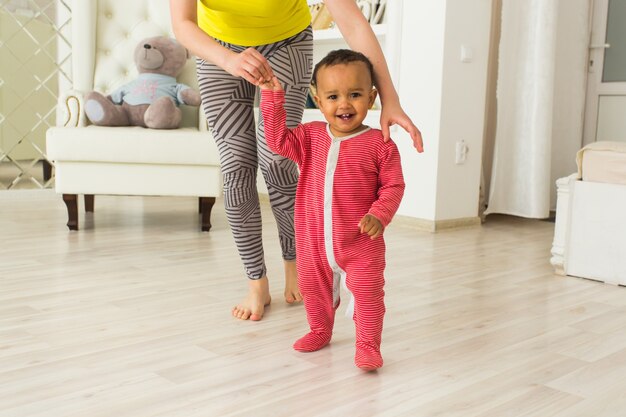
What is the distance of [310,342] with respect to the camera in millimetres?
1385

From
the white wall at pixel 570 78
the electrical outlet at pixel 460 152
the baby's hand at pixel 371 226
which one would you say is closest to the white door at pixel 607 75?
the white wall at pixel 570 78

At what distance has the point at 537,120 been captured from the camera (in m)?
3.09

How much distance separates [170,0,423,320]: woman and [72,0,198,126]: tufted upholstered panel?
1.57m

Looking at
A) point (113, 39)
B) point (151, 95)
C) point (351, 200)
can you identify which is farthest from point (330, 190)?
point (113, 39)

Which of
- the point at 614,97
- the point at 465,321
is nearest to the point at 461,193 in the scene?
the point at 614,97

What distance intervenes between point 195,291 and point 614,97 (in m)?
2.62

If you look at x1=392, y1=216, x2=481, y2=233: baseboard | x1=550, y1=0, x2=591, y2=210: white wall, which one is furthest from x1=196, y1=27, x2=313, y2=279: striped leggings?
x1=550, y1=0, x2=591, y2=210: white wall

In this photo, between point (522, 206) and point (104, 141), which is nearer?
point (104, 141)

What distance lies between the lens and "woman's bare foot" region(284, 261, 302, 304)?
5.73 ft

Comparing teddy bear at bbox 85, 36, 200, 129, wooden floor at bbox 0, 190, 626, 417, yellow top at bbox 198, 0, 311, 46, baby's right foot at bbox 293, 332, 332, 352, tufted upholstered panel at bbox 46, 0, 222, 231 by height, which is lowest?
wooden floor at bbox 0, 190, 626, 417

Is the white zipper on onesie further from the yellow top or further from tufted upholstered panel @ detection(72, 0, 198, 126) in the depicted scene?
tufted upholstered panel @ detection(72, 0, 198, 126)

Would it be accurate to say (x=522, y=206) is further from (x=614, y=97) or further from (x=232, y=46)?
(x=232, y=46)

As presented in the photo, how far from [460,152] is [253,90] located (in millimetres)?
1676

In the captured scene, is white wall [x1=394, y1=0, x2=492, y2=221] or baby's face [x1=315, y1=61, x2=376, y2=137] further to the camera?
white wall [x1=394, y1=0, x2=492, y2=221]
